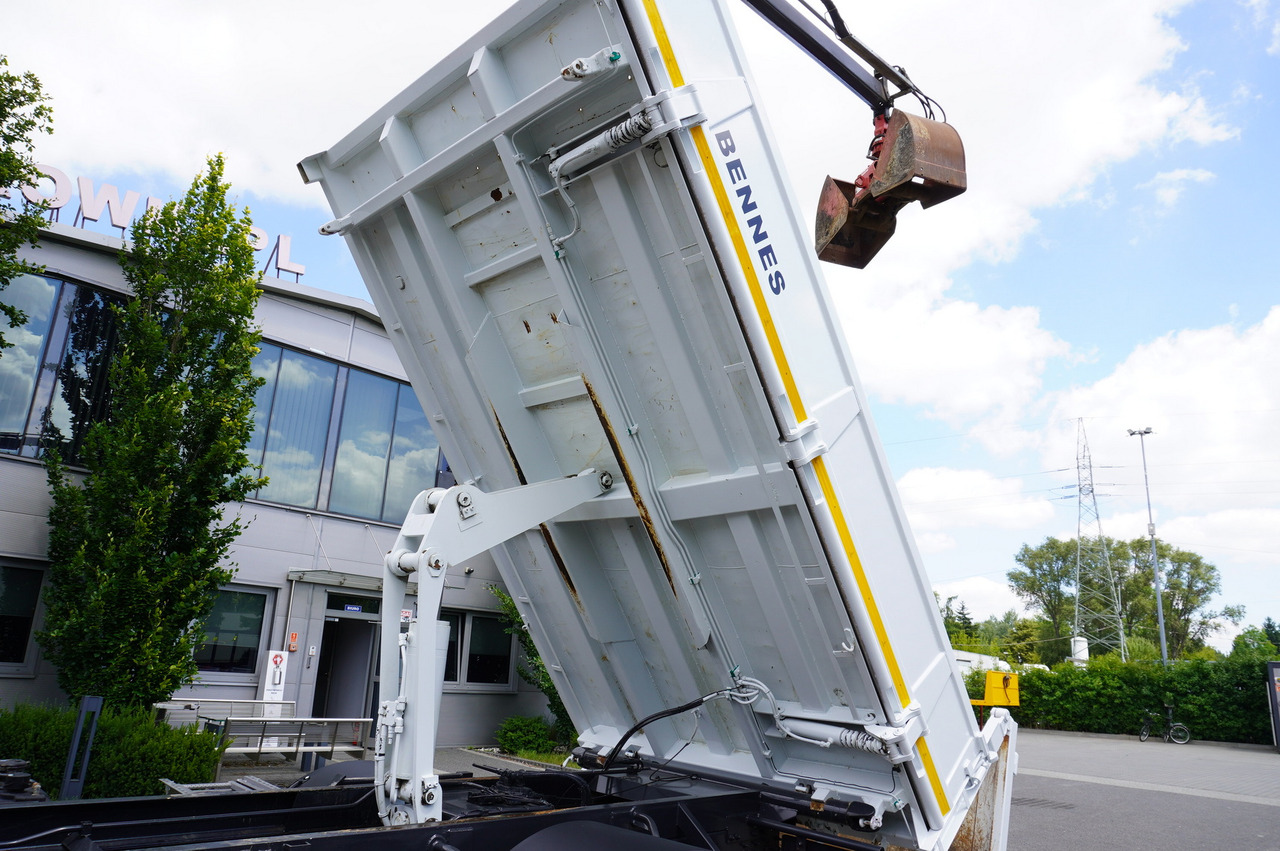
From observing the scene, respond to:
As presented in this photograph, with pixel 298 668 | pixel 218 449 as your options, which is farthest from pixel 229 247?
pixel 298 668

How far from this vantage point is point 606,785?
3889 millimetres

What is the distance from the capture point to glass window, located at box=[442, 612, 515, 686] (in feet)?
44.1

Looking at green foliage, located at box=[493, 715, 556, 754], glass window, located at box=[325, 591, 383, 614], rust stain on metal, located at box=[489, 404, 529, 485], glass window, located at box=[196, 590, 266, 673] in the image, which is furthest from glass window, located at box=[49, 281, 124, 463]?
rust stain on metal, located at box=[489, 404, 529, 485]

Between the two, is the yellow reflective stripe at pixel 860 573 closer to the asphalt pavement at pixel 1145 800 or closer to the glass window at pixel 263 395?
the asphalt pavement at pixel 1145 800

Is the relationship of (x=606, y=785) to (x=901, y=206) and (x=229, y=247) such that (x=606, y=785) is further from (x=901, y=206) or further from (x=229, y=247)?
(x=229, y=247)

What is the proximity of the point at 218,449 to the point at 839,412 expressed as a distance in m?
8.15

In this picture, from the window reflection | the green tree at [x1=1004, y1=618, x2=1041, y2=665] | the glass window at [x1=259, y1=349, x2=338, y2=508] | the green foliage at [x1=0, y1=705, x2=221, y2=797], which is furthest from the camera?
the green tree at [x1=1004, y1=618, x2=1041, y2=665]

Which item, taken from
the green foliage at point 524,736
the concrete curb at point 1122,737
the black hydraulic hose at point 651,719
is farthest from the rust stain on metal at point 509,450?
the concrete curb at point 1122,737

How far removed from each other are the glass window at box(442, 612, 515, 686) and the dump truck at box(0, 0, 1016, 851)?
9808 mm

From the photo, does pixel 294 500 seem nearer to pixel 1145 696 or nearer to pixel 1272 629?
pixel 1145 696

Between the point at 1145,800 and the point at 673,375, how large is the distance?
34.2ft

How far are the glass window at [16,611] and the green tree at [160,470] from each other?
61cm

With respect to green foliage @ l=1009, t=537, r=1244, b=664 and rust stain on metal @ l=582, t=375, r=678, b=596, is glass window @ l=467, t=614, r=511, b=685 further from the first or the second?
green foliage @ l=1009, t=537, r=1244, b=664

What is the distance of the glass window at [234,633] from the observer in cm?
1091
